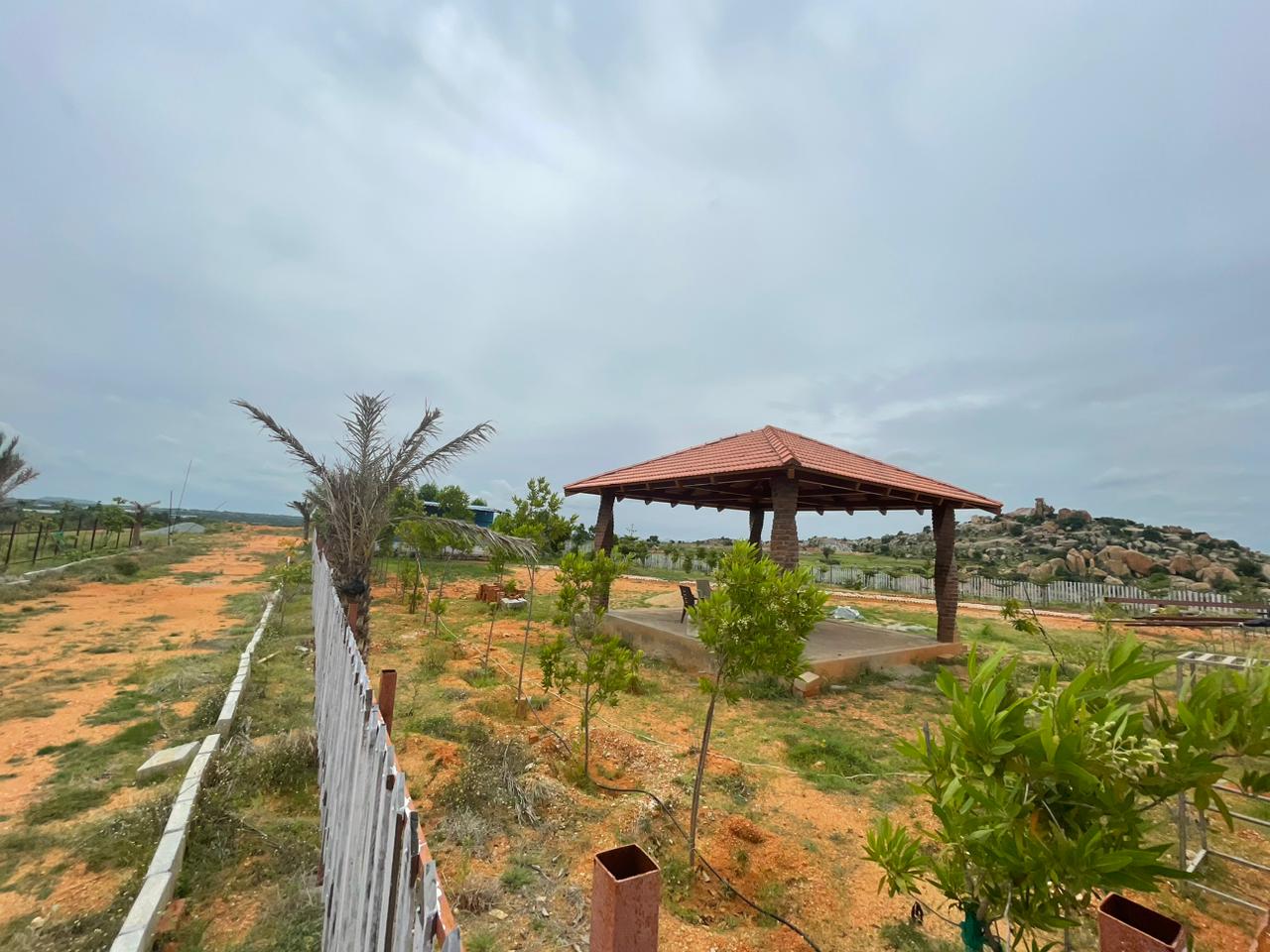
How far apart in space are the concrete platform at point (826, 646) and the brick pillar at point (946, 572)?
0.40m

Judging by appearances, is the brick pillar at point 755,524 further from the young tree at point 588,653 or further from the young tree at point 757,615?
the young tree at point 757,615

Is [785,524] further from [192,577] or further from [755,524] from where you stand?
[192,577]

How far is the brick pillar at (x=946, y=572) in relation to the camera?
10820 mm

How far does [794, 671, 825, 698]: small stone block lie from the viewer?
811 cm

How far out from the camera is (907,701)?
816 cm

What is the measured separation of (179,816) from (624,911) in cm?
445

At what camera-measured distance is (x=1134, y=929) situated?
3.95 feet

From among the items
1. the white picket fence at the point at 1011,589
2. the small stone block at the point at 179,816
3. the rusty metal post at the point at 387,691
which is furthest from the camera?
the white picket fence at the point at 1011,589

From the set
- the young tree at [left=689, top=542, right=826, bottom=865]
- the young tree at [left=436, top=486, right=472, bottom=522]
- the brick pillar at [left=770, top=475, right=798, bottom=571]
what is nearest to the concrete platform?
the brick pillar at [left=770, top=475, right=798, bottom=571]

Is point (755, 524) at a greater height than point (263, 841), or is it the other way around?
point (755, 524)

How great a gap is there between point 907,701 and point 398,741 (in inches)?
289

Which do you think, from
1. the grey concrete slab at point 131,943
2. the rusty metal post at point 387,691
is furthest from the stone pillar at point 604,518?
the grey concrete slab at point 131,943

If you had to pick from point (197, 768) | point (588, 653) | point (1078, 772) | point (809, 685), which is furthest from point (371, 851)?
point (809, 685)

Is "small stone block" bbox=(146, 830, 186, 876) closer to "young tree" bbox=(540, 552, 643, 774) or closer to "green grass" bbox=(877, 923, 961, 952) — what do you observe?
"young tree" bbox=(540, 552, 643, 774)
